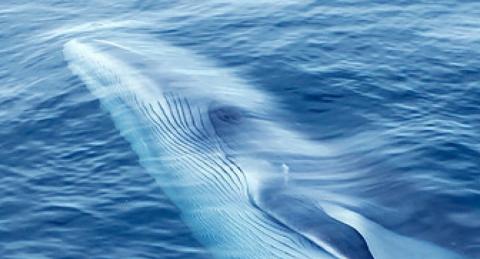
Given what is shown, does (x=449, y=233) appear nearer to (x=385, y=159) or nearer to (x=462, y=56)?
(x=385, y=159)

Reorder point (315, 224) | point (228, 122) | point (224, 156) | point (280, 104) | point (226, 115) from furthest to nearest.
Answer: point (280, 104) < point (226, 115) < point (228, 122) < point (224, 156) < point (315, 224)

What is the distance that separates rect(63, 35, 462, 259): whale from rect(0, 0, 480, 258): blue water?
1.13 feet

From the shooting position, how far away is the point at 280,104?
18703 mm

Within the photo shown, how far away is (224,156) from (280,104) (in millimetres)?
3005

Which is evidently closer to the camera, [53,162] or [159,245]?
[159,245]

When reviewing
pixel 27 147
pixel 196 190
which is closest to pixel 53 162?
pixel 27 147

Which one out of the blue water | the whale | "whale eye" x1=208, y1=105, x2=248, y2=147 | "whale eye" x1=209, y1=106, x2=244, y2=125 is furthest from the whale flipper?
"whale eye" x1=209, y1=106, x2=244, y2=125

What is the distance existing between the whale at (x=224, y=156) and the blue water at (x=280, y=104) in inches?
13.6

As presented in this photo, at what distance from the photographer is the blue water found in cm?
1446

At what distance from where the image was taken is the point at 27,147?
18.0 meters

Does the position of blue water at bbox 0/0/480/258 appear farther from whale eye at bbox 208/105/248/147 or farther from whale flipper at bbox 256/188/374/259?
whale eye at bbox 208/105/248/147

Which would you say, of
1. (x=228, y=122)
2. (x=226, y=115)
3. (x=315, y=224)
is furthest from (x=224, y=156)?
(x=315, y=224)

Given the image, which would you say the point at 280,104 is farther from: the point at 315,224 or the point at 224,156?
the point at 315,224

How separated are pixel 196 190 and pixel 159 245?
1713 millimetres
